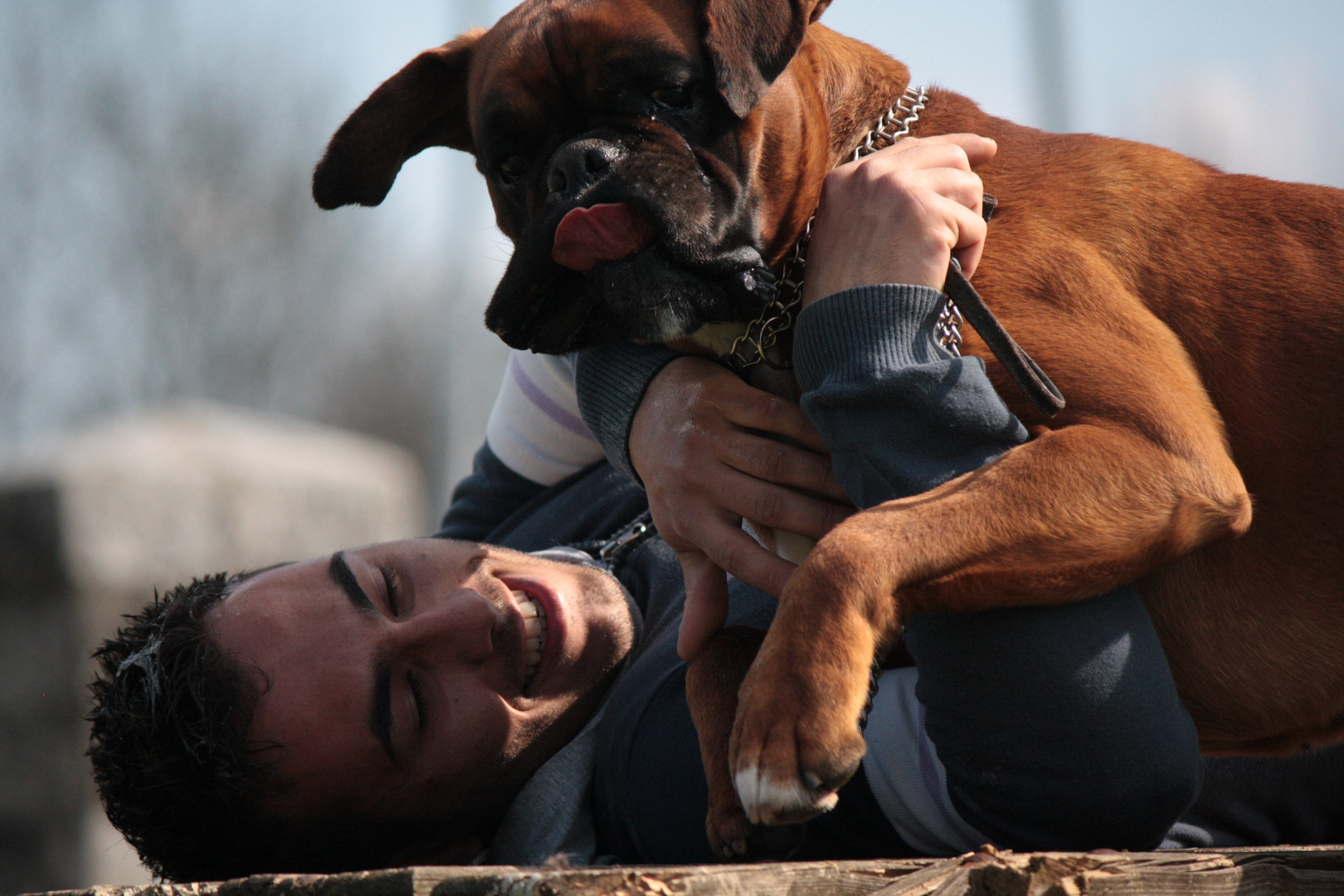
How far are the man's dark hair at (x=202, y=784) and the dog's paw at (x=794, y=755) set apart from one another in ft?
4.54

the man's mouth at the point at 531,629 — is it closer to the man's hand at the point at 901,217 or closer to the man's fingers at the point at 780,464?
the man's fingers at the point at 780,464

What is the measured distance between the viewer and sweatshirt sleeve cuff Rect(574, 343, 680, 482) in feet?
7.88

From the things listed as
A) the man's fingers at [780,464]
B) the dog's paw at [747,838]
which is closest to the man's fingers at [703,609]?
the man's fingers at [780,464]

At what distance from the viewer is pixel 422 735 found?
265 cm

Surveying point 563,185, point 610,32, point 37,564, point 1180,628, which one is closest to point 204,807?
point 563,185

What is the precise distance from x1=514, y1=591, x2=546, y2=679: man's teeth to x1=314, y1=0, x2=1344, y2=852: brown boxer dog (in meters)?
0.80

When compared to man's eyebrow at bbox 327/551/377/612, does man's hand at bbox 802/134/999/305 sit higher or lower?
higher

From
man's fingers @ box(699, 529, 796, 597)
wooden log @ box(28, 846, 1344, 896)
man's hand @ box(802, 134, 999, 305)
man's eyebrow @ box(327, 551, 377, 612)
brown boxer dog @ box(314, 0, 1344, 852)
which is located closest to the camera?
wooden log @ box(28, 846, 1344, 896)

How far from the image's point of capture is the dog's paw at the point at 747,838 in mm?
1754

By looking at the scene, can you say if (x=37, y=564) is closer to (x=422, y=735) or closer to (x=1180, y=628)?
(x=422, y=735)

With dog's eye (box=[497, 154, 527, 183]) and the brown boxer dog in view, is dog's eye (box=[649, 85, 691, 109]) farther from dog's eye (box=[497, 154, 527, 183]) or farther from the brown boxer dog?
dog's eye (box=[497, 154, 527, 183])

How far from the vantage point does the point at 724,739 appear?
2.00 meters

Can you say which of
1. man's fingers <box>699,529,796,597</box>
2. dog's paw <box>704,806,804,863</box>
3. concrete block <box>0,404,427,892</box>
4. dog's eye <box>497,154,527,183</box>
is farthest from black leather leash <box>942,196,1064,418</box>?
concrete block <box>0,404,427,892</box>

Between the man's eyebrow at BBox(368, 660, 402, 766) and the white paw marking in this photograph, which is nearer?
the white paw marking
